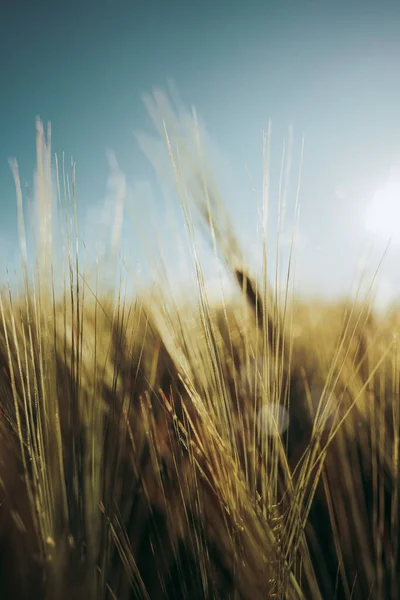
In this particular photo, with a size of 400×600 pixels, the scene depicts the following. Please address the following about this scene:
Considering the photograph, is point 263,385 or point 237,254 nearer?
point 263,385

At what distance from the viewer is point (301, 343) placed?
3.39ft

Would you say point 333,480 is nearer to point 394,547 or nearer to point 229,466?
point 394,547

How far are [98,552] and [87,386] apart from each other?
0.21 m

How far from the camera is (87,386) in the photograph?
1.89 ft

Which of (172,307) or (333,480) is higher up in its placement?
(172,307)

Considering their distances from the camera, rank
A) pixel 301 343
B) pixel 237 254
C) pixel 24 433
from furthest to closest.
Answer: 1. pixel 301 343
2. pixel 237 254
3. pixel 24 433

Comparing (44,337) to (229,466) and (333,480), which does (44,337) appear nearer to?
(229,466)

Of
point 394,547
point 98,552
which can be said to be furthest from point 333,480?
point 98,552

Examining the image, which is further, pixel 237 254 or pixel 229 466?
pixel 237 254

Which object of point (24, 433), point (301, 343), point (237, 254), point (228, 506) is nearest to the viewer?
point (228, 506)

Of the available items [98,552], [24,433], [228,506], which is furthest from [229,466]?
[24,433]

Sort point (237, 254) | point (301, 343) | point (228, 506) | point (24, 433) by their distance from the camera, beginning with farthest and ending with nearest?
point (301, 343) → point (237, 254) → point (24, 433) → point (228, 506)

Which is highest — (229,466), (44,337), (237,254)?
(237,254)

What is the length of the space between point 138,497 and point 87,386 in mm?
182
